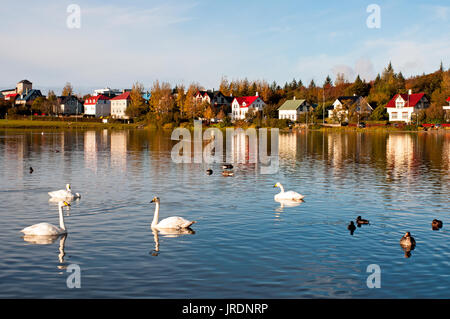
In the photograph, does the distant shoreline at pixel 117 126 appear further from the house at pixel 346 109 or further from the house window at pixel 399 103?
the house window at pixel 399 103

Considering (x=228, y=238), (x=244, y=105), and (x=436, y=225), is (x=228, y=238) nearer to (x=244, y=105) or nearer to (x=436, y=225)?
(x=436, y=225)

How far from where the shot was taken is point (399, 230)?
2155 centimetres

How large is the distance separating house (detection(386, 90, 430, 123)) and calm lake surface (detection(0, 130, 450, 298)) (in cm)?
12226

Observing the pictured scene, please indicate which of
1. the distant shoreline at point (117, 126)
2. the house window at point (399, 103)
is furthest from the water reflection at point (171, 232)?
the house window at point (399, 103)

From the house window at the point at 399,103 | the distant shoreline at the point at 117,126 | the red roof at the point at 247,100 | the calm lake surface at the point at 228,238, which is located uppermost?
the red roof at the point at 247,100

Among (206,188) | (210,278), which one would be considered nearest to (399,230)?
(210,278)

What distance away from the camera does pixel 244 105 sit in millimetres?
191375

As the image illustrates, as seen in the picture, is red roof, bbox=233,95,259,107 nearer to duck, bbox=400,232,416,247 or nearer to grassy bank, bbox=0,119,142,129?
grassy bank, bbox=0,119,142,129

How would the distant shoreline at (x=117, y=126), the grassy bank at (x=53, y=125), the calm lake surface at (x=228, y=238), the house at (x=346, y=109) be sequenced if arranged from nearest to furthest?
the calm lake surface at (x=228, y=238), the distant shoreline at (x=117, y=126), the house at (x=346, y=109), the grassy bank at (x=53, y=125)

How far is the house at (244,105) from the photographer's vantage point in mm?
188325

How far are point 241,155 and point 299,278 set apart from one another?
46.1 metres

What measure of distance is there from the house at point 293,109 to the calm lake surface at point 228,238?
456 ft
